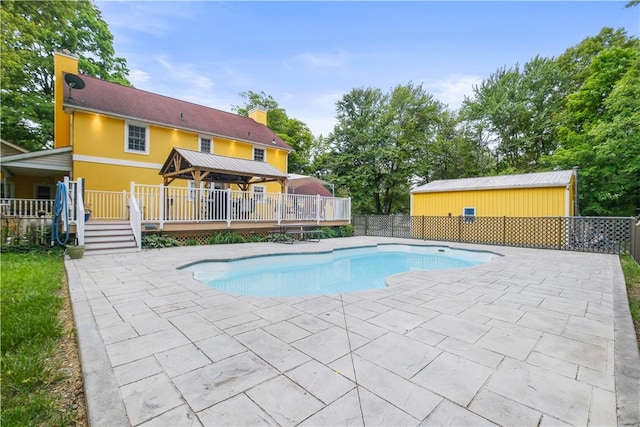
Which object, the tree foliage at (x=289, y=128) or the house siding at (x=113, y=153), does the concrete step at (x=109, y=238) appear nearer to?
the house siding at (x=113, y=153)

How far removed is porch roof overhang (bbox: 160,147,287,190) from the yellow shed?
7739mm

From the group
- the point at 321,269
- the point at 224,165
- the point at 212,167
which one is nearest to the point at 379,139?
the point at 224,165

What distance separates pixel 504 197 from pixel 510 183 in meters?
0.65

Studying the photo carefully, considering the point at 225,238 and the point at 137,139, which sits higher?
the point at 137,139

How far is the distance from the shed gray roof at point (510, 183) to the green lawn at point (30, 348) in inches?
550

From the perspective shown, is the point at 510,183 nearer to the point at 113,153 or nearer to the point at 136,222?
the point at 136,222

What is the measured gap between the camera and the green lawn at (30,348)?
1552 millimetres

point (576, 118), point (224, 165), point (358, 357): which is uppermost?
point (576, 118)

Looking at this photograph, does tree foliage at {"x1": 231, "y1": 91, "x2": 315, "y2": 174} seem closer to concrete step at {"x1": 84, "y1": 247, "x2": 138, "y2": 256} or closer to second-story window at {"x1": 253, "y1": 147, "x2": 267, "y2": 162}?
second-story window at {"x1": 253, "y1": 147, "x2": 267, "y2": 162}

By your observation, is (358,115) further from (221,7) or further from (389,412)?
(389,412)

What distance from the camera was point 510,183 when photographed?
12.0 metres

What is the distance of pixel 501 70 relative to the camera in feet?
70.7

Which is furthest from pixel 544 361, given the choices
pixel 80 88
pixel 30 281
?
pixel 80 88

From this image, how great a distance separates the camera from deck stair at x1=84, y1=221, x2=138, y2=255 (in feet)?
23.4
